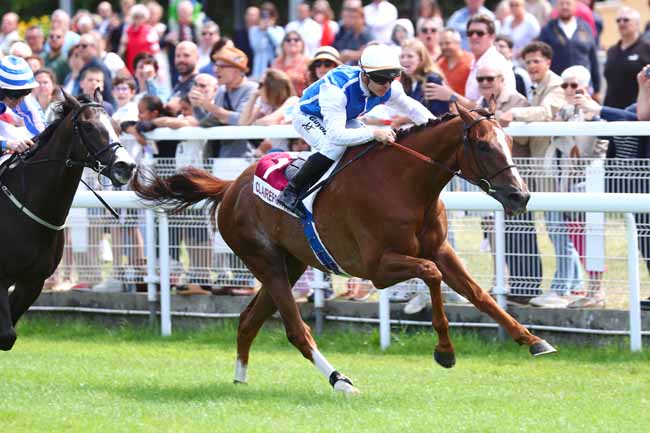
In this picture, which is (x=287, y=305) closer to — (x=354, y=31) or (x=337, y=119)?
(x=337, y=119)

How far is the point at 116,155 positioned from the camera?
25.9ft

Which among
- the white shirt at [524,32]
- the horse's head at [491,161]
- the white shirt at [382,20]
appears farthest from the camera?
the white shirt at [382,20]

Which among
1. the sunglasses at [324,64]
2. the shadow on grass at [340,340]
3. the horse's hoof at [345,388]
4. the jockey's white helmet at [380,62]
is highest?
the jockey's white helmet at [380,62]

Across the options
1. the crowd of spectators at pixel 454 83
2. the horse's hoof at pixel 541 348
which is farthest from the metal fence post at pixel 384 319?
the horse's hoof at pixel 541 348

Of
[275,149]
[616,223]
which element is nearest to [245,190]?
[275,149]

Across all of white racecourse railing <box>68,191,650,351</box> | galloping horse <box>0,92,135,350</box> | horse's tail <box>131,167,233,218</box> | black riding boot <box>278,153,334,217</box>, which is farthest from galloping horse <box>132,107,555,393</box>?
white racecourse railing <box>68,191,650,351</box>

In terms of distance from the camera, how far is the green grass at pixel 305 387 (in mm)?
6750

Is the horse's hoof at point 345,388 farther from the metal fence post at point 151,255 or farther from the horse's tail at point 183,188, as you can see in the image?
the metal fence post at point 151,255

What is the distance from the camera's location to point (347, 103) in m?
7.91

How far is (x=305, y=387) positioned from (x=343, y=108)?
170 cm

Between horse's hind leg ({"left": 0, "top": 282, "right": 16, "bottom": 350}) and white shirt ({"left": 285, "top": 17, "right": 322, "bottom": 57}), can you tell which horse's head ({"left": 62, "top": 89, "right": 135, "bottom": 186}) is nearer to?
horse's hind leg ({"left": 0, "top": 282, "right": 16, "bottom": 350})

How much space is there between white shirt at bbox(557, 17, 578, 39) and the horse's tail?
15.7 ft

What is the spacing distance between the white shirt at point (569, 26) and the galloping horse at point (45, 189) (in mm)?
5659

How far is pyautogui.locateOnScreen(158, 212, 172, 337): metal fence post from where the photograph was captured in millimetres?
10672
